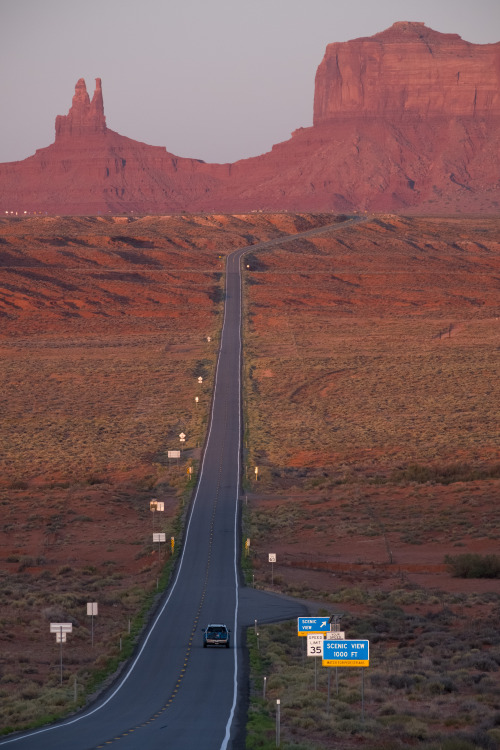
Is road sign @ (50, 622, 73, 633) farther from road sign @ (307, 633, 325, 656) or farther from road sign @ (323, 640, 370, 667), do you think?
road sign @ (323, 640, 370, 667)

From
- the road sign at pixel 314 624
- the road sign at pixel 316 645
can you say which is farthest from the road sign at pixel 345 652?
the road sign at pixel 314 624

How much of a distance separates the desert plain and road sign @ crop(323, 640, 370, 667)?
169cm

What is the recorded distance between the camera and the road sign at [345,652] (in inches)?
795

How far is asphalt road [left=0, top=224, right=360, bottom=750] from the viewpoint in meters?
21.2

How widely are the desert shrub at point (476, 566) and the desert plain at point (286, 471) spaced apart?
0.34 meters

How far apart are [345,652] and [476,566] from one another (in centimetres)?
1922

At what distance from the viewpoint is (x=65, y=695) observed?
82.1 feet

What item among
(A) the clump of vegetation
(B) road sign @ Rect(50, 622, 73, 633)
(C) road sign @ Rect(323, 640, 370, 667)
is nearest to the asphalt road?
(B) road sign @ Rect(50, 622, 73, 633)

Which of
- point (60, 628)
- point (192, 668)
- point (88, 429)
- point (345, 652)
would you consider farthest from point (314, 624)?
point (88, 429)

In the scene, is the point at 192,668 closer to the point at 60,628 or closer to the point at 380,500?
the point at 60,628

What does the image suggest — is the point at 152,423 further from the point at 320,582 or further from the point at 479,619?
the point at 479,619

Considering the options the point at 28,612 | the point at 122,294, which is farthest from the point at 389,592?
the point at 122,294

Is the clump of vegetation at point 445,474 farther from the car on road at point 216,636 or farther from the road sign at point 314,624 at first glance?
the road sign at point 314,624

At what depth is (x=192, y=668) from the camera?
27.4 metres
